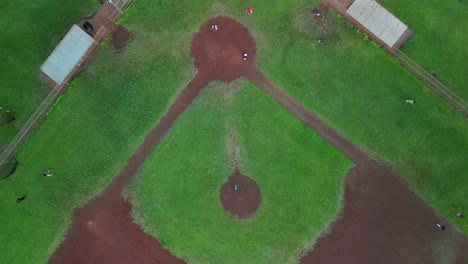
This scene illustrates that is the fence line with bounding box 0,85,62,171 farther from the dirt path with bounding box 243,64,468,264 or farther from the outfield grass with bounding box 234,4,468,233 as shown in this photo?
the dirt path with bounding box 243,64,468,264

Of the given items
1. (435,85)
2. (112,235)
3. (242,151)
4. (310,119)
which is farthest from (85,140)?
(435,85)

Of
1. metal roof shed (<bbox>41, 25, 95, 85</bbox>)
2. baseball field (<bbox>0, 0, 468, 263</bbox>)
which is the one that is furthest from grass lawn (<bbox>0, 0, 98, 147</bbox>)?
metal roof shed (<bbox>41, 25, 95, 85</bbox>)

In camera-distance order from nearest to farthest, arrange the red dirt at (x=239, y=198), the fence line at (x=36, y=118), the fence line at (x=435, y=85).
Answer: the red dirt at (x=239, y=198), the fence line at (x=36, y=118), the fence line at (x=435, y=85)

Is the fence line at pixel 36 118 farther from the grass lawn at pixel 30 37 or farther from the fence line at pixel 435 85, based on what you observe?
the fence line at pixel 435 85

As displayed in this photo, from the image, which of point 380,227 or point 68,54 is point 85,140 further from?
point 380,227

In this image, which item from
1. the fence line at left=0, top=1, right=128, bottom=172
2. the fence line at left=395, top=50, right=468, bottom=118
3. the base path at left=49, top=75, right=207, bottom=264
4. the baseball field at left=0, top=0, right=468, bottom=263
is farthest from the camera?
the fence line at left=395, top=50, right=468, bottom=118

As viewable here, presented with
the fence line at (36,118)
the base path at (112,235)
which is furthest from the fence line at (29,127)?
the base path at (112,235)

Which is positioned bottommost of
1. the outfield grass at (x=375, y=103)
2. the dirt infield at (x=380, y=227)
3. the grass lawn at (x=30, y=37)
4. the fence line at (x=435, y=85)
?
the grass lawn at (x=30, y=37)
